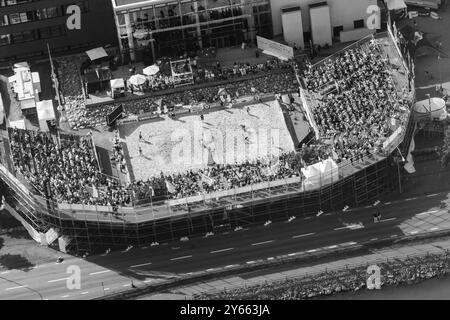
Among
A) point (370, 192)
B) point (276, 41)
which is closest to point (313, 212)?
point (370, 192)

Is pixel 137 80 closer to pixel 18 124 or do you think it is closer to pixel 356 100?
pixel 18 124

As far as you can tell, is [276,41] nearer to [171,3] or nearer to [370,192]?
[171,3]

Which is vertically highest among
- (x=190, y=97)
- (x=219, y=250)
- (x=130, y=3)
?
(x=130, y=3)

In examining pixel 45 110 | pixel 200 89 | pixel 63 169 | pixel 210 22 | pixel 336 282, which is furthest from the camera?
pixel 210 22

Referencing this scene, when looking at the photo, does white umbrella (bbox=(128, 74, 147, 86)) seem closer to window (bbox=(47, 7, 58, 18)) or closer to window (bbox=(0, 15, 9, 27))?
window (bbox=(47, 7, 58, 18))

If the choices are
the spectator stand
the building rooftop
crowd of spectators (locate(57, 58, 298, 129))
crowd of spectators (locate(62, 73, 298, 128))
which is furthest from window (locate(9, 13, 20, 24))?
the spectator stand

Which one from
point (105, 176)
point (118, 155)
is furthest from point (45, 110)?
point (105, 176)
